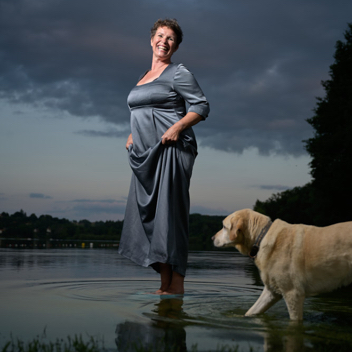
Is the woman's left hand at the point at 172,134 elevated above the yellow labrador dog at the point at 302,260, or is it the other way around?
the woman's left hand at the point at 172,134

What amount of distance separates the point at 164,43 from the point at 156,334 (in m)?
4.24

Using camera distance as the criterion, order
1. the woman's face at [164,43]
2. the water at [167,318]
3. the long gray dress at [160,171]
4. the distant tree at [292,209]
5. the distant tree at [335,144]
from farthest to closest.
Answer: the distant tree at [292,209] < the distant tree at [335,144] < the woman's face at [164,43] < the long gray dress at [160,171] < the water at [167,318]

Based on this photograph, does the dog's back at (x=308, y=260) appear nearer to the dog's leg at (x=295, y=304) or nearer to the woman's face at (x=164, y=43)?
the dog's leg at (x=295, y=304)

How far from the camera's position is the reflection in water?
120 inches

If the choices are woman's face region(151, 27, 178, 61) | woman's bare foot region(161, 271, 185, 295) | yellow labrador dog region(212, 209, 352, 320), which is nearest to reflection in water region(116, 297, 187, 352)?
yellow labrador dog region(212, 209, 352, 320)

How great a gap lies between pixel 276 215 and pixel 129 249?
2111 inches

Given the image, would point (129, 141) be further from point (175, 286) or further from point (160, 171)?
point (175, 286)

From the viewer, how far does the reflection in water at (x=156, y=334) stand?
10.0 ft

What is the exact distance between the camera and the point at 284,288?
440 centimetres

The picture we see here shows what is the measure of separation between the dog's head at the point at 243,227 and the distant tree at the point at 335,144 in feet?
77.2

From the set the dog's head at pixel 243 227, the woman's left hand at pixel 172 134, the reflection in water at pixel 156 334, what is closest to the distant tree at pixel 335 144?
the woman's left hand at pixel 172 134

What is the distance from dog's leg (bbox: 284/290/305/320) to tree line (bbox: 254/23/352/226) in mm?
23855

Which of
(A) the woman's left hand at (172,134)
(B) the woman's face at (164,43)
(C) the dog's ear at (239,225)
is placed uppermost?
(B) the woman's face at (164,43)

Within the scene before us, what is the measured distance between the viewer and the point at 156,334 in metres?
3.48
